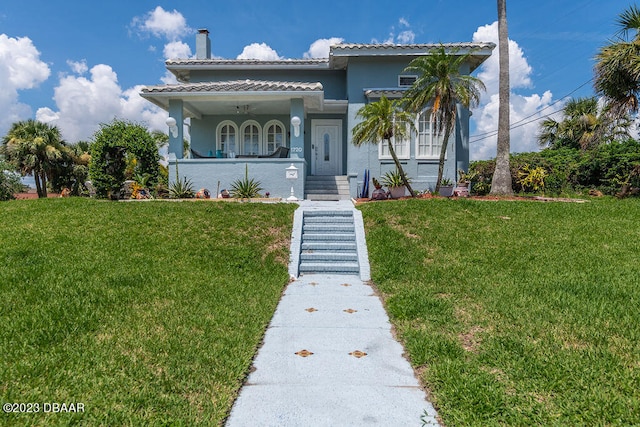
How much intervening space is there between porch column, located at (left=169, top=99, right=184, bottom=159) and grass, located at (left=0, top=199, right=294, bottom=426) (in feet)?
15.7

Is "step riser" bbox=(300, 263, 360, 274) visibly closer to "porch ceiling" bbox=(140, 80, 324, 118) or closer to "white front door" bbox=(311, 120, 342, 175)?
"porch ceiling" bbox=(140, 80, 324, 118)

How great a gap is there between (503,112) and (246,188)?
9008mm

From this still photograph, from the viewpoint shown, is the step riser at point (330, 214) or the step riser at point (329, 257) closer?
the step riser at point (329, 257)

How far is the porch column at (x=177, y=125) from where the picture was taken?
14422 millimetres

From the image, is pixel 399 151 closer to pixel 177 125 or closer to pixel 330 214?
pixel 330 214

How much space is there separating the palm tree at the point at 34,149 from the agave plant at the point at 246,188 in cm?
1519

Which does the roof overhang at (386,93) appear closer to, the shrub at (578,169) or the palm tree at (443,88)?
the palm tree at (443,88)

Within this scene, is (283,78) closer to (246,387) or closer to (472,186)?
(472,186)

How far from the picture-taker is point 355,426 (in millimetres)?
2910

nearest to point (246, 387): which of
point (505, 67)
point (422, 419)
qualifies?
point (422, 419)

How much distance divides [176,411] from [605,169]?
1780cm

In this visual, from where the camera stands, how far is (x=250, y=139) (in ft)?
58.2

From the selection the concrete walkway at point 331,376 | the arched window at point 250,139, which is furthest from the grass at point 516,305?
the arched window at point 250,139

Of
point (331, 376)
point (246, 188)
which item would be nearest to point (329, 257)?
point (331, 376)
